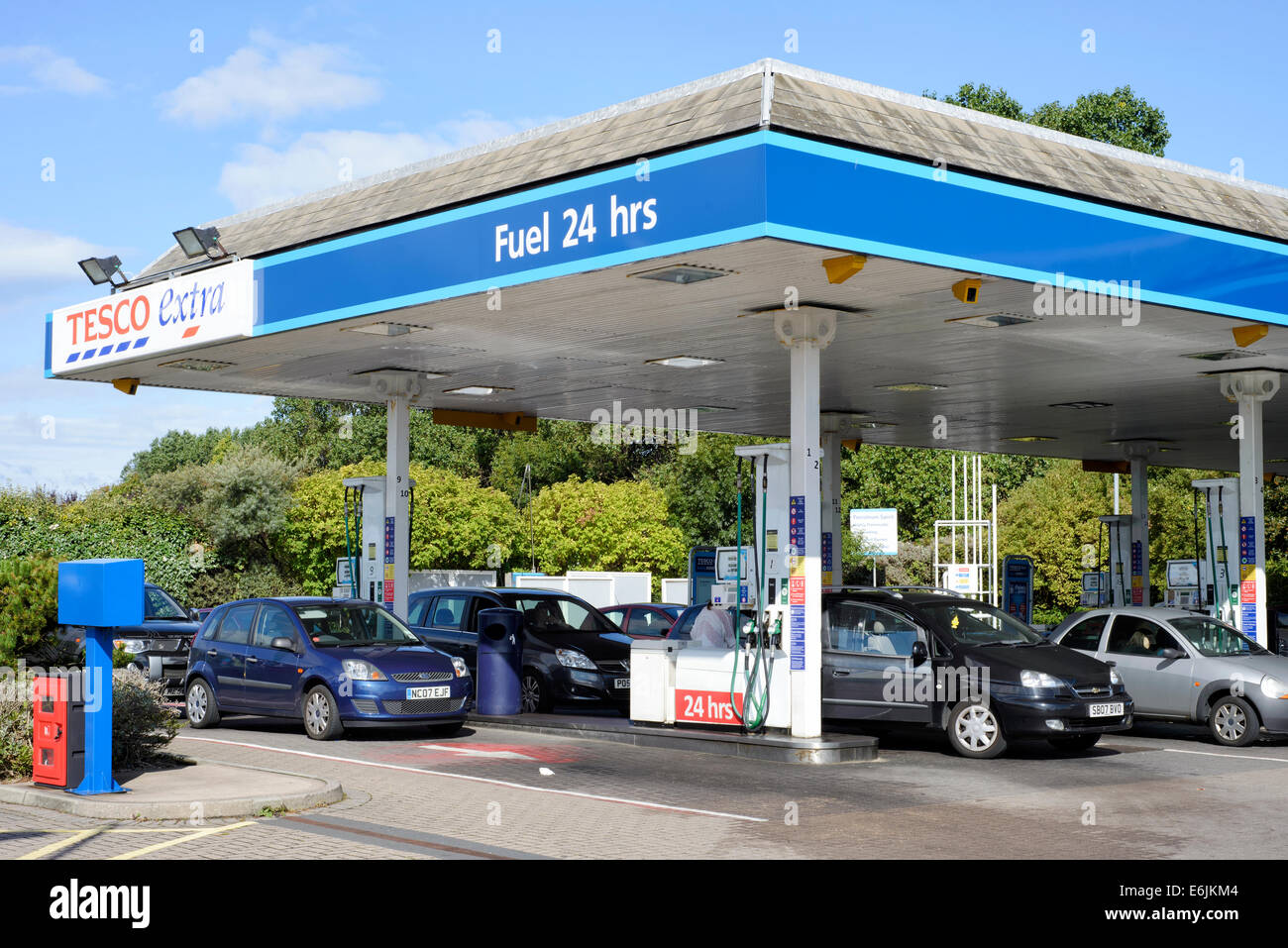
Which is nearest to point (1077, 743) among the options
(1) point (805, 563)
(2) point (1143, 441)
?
(1) point (805, 563)

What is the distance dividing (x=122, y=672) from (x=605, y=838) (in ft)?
17.0

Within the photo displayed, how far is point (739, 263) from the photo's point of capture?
1283 centimetres

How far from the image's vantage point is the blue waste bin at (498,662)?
17.8 metres

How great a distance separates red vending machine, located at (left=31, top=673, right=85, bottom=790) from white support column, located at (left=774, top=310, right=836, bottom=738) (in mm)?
7036

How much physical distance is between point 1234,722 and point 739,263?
26.2 ft

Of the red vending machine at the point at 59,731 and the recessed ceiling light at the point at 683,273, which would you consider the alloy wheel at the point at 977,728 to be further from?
the red vending machine at the point at 59,731

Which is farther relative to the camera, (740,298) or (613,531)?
(613,531)

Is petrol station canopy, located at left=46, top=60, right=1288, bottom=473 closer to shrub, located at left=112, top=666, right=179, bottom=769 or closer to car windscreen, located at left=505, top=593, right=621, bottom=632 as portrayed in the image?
car windscreen, located at left=505, top=593, right=621, bottom=632

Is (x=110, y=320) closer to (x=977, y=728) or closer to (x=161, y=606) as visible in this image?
(x=161, y=606)
